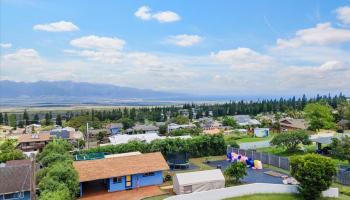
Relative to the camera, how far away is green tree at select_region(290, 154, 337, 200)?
21.2m

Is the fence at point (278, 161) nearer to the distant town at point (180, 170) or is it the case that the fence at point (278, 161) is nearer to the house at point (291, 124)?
the distant town at point (180, 170)

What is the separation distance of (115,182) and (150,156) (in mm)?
4061

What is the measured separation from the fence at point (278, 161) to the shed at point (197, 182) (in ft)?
29.7

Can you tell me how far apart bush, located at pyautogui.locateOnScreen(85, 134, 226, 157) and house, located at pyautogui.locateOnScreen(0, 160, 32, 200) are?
37.1ft

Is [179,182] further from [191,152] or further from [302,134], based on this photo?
[302,134]

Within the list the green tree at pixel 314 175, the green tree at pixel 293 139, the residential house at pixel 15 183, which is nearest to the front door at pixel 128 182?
the residential house at pixel 15 183

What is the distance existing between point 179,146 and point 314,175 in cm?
1605

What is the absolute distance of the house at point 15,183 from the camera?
22609 mm

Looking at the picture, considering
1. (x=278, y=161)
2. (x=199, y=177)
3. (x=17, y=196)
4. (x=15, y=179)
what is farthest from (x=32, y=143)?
(x=278, y=161)

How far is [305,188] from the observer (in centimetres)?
2161

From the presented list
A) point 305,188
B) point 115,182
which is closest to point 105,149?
point 115,182

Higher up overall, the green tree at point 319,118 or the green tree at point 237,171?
the green tree at point 319,118

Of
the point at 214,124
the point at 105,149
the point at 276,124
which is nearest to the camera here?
the point at 105,149

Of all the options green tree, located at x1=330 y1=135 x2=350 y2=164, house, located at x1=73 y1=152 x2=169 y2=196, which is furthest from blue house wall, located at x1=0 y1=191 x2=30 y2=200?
green tree, located at x1=330 y1=135 x2=350 y2=164
